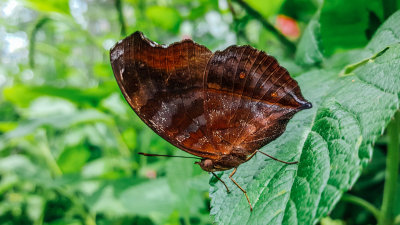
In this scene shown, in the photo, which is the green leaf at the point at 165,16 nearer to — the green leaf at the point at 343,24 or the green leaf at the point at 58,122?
the green leaf at the point at 58,122

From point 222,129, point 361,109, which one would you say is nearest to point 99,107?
point 222,129

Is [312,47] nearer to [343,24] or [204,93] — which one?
[343,24]

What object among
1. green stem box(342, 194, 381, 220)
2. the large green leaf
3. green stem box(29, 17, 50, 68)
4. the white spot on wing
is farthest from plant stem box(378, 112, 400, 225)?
green stem box(29, 17, 50, 68)

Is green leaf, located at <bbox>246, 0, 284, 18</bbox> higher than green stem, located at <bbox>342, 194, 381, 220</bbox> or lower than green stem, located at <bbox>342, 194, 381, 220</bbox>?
higher

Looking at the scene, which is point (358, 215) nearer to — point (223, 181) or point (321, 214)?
point (223, 181)

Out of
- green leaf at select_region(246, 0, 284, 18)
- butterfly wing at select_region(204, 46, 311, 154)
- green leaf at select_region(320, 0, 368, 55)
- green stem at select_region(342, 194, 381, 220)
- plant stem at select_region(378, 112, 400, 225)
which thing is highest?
green leaf at select_region(246, 0, 284, 18)

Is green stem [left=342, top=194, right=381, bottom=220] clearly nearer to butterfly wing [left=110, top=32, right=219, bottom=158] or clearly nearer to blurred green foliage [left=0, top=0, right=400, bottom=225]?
blurred green foliage [left=0, top=0, right=400, bottom=225]

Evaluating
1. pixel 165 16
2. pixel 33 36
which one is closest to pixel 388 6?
pixel 165 16
